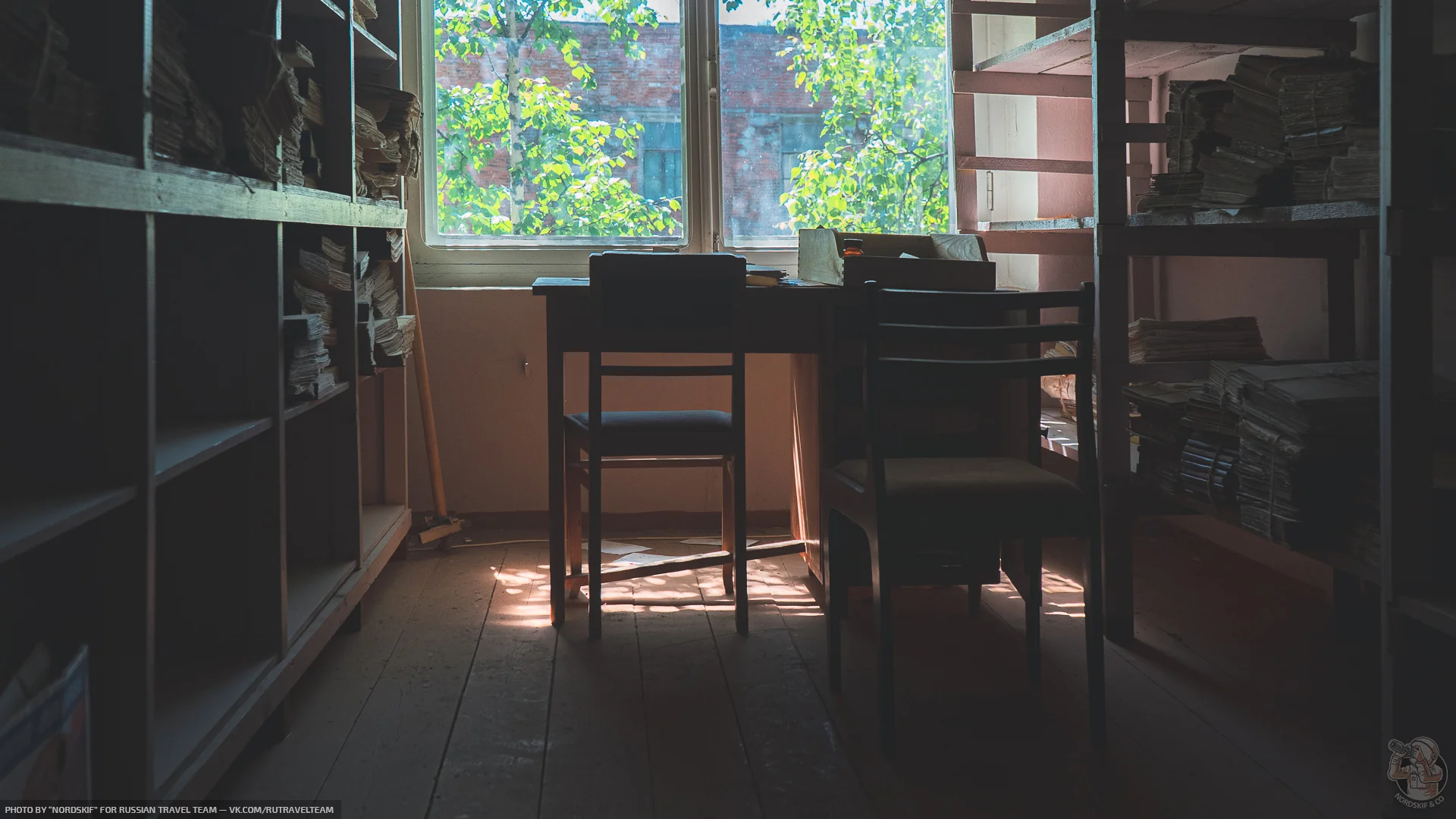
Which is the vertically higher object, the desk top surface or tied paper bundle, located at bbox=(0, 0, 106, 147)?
tied paper bundle, located at bbox=(0, 0, 106, 147)

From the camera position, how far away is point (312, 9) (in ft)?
8.76

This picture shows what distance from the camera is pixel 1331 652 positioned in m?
2.54

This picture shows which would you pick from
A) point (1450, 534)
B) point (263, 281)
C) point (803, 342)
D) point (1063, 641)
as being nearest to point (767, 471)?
point (803, 342)

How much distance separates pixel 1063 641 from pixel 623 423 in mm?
1216

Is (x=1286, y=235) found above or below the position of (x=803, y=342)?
above

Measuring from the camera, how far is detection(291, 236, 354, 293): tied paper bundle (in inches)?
102

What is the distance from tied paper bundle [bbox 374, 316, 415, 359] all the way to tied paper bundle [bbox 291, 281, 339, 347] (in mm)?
401

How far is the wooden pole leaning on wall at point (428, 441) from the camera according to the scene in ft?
12.4

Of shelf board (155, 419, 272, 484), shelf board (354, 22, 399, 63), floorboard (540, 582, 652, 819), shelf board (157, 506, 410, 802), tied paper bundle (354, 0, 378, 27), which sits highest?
tied paper bundle (354, 0, 378, 27)

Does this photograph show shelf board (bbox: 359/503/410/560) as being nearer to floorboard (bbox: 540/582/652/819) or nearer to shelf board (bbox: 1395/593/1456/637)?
floorboard (bbox: 540/582/652/819)

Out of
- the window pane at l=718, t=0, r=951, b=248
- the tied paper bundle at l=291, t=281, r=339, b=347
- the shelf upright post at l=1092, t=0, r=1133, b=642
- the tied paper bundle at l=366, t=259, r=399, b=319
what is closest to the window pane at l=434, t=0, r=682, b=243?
the window pane at l=718, t=0, r=951, b=248

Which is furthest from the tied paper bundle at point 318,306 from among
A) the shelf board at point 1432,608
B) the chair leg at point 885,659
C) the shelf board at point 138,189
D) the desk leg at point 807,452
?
the shelf board at point 1432,608

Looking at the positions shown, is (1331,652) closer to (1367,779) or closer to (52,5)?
(1367,779)

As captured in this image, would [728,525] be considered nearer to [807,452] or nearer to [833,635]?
[807,452]
